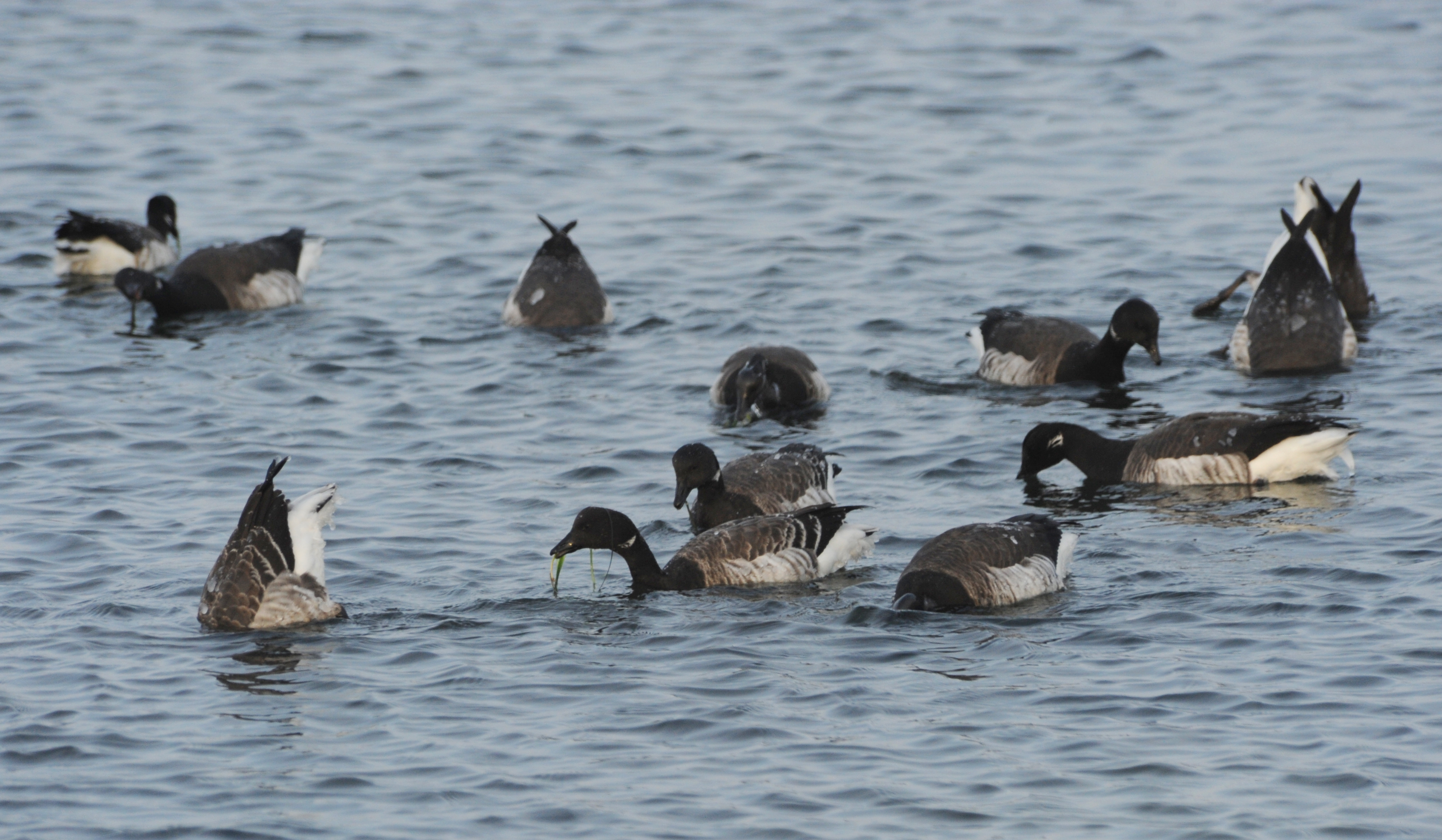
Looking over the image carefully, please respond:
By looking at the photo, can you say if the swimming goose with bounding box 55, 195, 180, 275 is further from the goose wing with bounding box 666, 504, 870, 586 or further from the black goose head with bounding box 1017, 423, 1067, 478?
the black goose head with bounding box 1017, 423, 1067, 478

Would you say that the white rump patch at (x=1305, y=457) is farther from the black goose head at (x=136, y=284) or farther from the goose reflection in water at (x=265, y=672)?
the black goose head at (x=136, y=284)

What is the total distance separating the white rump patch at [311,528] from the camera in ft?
39.5

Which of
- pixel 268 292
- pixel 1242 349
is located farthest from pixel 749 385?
pixel 268 292

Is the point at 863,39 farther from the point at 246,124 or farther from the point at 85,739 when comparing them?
the point at 85,739

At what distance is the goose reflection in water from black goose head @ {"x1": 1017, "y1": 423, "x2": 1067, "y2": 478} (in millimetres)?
6569

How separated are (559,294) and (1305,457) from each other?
865cm

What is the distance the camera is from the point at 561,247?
2059cm

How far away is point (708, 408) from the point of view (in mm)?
17500

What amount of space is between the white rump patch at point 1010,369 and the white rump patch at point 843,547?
17.6ft

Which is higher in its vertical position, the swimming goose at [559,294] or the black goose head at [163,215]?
the black goose head at [163,215]

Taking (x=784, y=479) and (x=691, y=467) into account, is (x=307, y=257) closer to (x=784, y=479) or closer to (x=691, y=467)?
(x=784, y=479)

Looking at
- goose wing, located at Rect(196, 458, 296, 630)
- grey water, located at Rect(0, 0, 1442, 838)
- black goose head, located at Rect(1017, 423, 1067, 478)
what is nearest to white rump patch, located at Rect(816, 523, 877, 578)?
grey water, located at Rect(0, 0, 1442, 838)

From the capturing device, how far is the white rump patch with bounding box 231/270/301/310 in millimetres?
21578

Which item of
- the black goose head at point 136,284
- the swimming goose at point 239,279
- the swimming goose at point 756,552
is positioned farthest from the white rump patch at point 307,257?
the swimming goose at point 756,552
